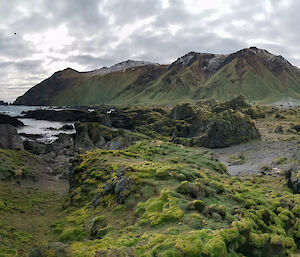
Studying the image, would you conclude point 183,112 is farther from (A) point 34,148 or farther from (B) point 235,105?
(A) point 34,148

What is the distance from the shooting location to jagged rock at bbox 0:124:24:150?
60.8m

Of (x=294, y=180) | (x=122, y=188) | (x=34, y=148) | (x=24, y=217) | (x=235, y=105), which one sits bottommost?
(x=24, y=217)

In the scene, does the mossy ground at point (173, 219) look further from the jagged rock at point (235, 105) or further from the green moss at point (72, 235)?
the jagged rock at point (235, 105)

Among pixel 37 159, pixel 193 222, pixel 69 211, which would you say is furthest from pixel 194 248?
pixel 37 159

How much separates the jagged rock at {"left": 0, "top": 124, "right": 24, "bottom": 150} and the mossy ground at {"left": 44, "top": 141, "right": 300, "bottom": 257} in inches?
1480

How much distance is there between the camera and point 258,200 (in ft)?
82.2

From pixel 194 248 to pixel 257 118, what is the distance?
412ft

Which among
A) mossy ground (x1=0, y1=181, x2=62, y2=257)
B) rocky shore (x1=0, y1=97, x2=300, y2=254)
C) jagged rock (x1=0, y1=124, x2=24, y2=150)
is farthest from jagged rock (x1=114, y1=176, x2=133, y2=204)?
jagged rock (x1=0, y1=124, x2=24, y2=150)

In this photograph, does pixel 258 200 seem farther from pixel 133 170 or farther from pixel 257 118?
pixel 257 118

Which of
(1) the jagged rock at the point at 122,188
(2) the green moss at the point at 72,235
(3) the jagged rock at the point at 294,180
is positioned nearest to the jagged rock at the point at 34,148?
(2) the green moss at the point at 72,235

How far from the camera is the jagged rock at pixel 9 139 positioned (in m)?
60.8

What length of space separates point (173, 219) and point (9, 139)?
5615 cm

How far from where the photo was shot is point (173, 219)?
17594 mm

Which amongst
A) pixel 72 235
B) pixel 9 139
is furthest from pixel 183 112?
pixel 72 235
